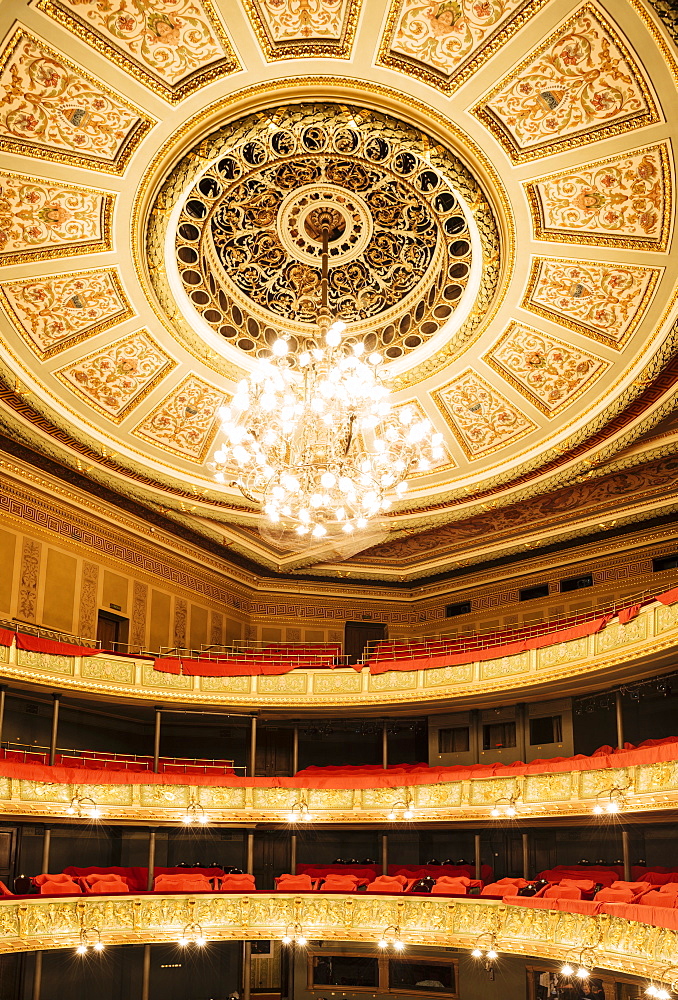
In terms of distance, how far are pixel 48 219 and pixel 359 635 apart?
1435cm

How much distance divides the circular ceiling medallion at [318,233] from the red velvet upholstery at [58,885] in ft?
31.5

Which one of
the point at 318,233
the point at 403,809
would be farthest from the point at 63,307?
the point at 403,809

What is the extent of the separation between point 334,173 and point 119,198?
10.6ft

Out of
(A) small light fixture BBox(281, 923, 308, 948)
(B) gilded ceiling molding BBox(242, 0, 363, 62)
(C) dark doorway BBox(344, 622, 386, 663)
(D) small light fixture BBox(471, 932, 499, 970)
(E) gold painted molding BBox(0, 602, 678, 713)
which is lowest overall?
(A) small light fixture BBox(281, 923, 308, 948)

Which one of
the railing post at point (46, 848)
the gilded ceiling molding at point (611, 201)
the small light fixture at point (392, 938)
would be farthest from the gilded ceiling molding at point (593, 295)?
the railing post at point (46, 848)

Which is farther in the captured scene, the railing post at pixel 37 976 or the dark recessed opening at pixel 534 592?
the dark recessed opening at pixel 534 592

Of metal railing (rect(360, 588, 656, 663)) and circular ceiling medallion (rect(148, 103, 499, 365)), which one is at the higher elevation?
circular ceiling medallion (rect(148, 103, 499, 365))

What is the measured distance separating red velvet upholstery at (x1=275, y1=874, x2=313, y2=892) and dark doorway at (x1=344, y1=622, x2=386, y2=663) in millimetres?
6740

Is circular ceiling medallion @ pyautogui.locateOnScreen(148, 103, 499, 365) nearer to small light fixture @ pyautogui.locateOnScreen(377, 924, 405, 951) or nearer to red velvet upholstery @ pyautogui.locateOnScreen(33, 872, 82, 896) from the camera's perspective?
red velvet upholstery @ pyautogui.locateOnScreen(33, 872, 82, 896)

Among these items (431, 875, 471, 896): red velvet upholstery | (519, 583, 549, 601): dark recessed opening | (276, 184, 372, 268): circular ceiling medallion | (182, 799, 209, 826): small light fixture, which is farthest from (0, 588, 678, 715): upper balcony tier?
(276, 184, 372, 268): circular ceiling medallion

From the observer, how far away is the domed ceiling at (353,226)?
10.1 m

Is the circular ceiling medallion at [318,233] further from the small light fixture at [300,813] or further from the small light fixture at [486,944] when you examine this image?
the small light fixture at [486,944]

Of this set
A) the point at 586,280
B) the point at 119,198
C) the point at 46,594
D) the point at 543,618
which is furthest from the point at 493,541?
the point at 119,198

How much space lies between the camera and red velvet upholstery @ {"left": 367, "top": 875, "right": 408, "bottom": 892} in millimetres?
16984
